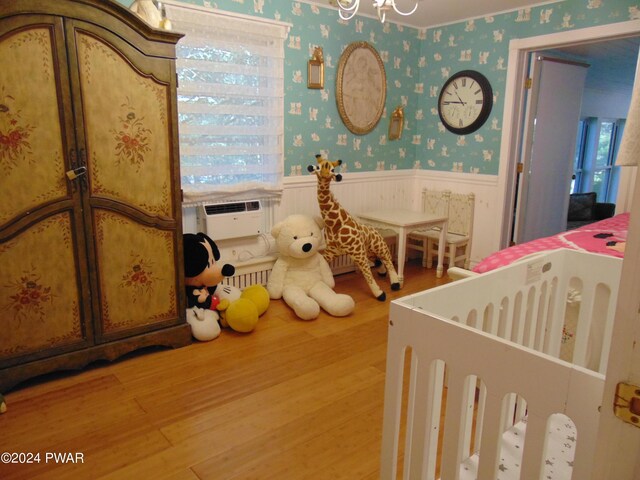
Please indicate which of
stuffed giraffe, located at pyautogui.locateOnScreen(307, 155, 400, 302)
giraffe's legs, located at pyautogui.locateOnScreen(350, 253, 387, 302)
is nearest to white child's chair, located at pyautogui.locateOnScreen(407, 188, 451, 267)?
stuffed giraffe, located at pyautogui.locateOnScreen(307, 155, 400, 302)

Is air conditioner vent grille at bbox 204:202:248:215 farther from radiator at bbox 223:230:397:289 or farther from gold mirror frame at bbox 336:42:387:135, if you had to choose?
gold mirror frame at bbox 336:42:387:135

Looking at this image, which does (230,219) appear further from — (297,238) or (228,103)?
(228,103)

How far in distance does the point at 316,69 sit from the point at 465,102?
1.44 meters

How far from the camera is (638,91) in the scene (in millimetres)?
747

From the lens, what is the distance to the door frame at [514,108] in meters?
3.60

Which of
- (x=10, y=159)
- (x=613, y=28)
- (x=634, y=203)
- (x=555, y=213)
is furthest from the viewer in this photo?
(x=555, y=213)

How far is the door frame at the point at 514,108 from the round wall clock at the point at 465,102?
0.63ft

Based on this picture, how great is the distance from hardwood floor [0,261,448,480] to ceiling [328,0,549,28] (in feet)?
8.58

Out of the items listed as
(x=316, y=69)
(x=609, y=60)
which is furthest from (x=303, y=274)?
(x=609, y=60)

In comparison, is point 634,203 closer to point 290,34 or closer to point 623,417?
point 623,417

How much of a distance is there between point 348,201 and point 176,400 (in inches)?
98.2

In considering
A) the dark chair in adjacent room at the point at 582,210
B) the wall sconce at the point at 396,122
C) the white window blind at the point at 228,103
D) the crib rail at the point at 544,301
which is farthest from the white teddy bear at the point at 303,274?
the dark chair in adjacent room at the point at 582,210

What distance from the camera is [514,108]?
13.1ft

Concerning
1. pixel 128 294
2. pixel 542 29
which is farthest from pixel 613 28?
pixel 128 294
